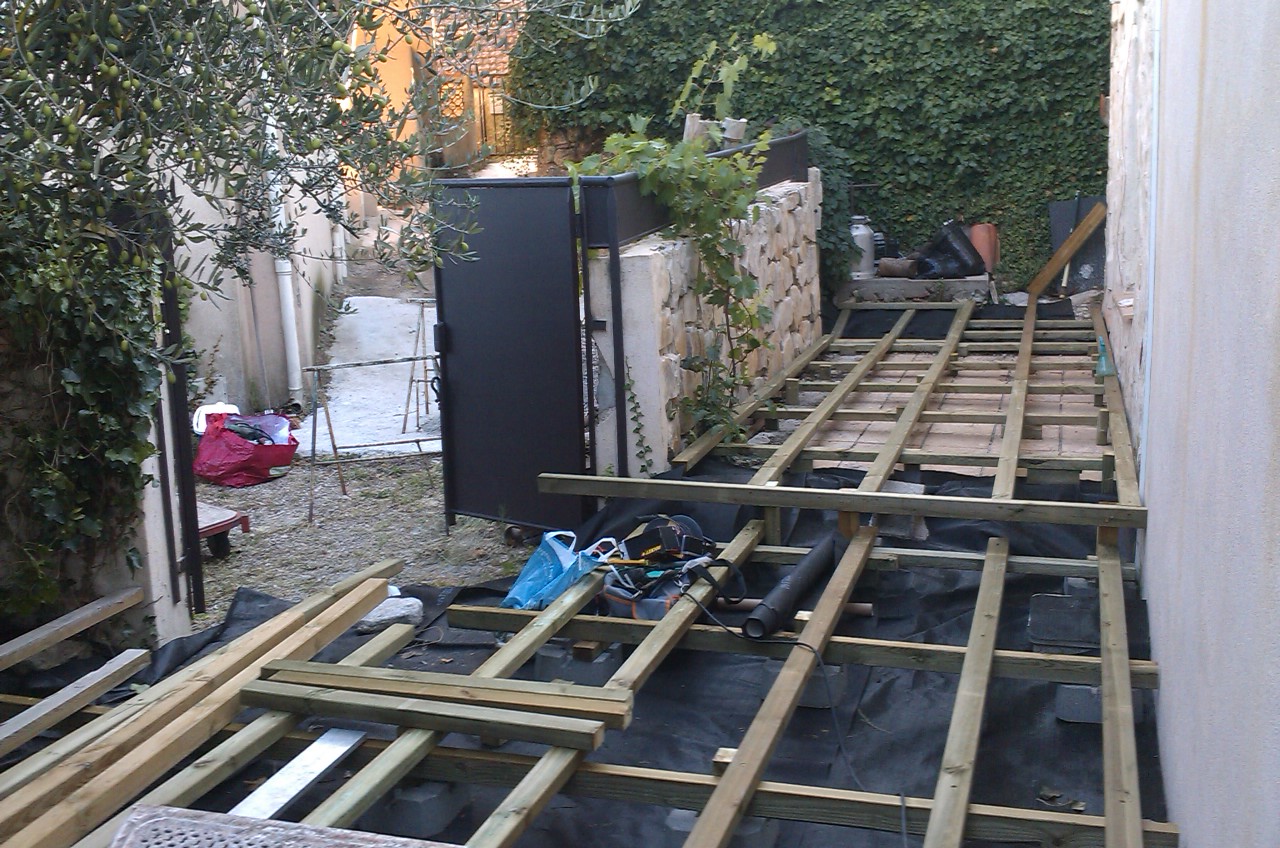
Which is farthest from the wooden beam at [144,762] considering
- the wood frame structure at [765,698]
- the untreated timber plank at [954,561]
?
the untreated timber plank at [954,561]

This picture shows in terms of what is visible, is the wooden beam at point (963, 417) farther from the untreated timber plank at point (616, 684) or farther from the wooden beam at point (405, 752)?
the wooden beam at point (405, 752)

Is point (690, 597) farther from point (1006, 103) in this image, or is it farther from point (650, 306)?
point (1006, 103)

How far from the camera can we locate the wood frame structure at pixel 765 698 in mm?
2672

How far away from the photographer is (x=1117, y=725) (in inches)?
119

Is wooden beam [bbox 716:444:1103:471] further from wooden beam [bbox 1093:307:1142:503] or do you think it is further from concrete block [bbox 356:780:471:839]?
concrete block [bbox 356:780:471:839]

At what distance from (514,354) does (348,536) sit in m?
1.59

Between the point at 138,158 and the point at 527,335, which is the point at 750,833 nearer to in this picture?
the point at 138,158

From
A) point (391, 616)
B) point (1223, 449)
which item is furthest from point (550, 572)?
point (1223, 449)

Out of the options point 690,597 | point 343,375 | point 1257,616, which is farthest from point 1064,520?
point 343,375

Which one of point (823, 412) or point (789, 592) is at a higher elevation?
point (823, 412)

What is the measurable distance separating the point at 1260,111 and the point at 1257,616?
0.80 metres

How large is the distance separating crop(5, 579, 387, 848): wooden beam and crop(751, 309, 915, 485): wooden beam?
208 centimetres

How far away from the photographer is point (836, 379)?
7887mm

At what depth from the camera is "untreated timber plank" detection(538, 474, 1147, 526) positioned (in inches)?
170
